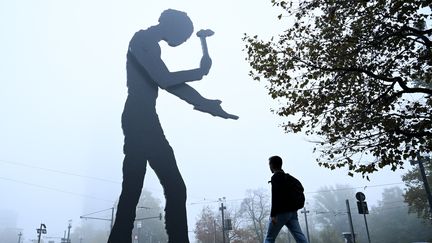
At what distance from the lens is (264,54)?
823 cm

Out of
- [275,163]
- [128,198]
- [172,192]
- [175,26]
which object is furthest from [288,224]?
[175,26]

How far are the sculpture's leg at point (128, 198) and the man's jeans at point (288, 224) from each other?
3276 millimetres

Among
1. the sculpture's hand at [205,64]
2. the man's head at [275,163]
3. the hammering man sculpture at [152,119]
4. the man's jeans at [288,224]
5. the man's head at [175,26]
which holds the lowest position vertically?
the man's jeans at [288,224]

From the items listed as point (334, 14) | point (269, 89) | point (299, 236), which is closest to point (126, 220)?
point (299, 236)

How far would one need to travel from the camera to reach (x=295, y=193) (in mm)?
4145

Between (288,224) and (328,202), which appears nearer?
(288,224)

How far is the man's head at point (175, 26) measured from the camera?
26.9 ft

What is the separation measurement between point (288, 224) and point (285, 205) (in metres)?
0.32

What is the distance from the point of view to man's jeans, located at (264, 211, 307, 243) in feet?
13.5

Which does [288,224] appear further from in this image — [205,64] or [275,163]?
[205,64]

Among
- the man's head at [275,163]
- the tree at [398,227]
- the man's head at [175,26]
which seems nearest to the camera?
the man's head at [275,163]

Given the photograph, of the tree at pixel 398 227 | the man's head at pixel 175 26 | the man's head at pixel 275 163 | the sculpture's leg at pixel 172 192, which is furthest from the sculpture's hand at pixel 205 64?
the tree at pixel 398 227

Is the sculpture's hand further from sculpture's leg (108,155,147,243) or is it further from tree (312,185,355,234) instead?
tree (312,185,355,234)

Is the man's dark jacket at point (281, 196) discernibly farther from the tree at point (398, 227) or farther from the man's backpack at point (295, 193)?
the tree at point (398, 227)
